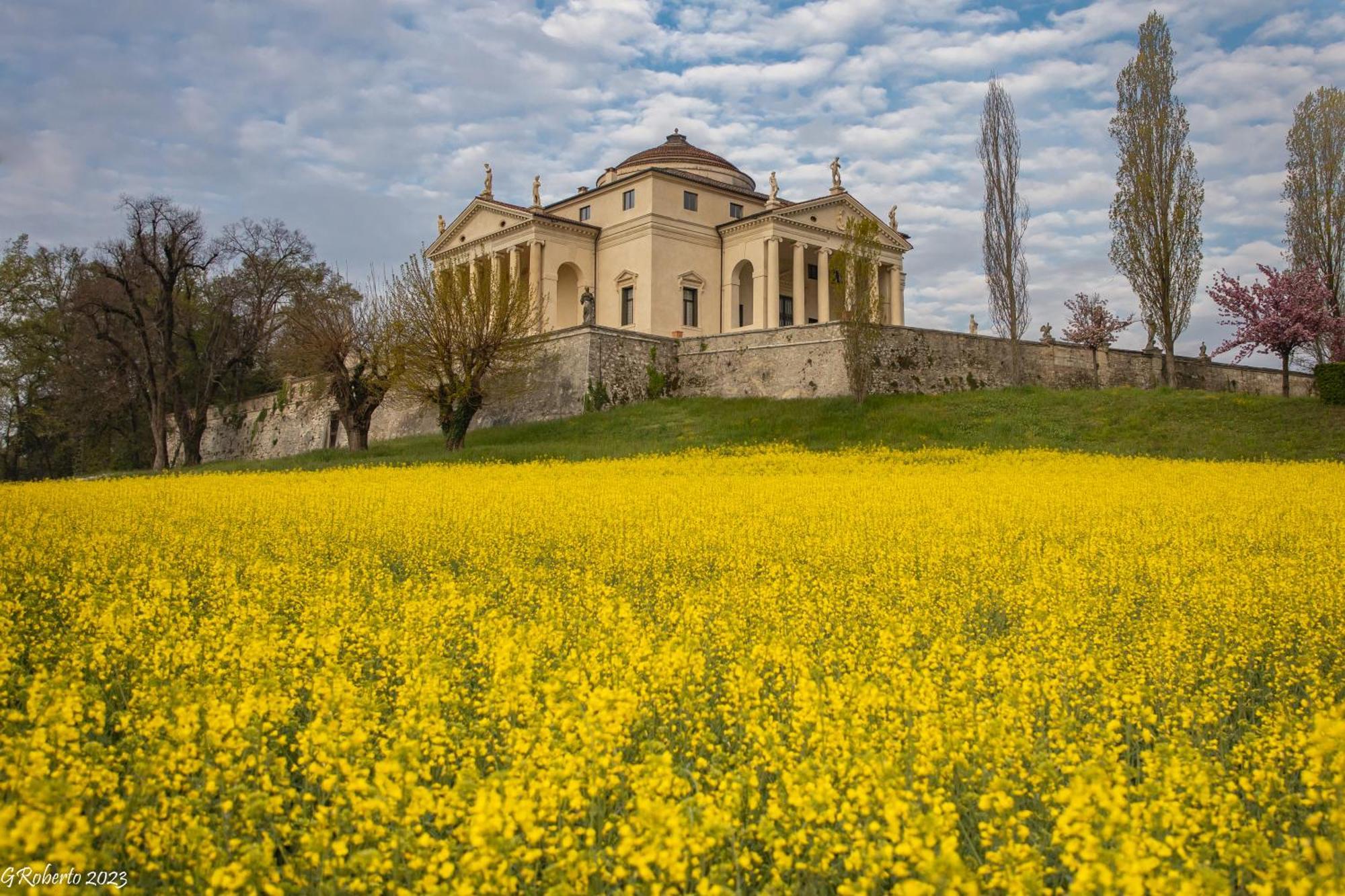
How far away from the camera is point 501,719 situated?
530 cm

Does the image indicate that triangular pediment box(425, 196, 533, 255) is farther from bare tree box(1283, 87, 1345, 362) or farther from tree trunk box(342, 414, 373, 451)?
bare tree box(1283, 87, 1345, 362)

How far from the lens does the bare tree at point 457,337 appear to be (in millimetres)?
33219

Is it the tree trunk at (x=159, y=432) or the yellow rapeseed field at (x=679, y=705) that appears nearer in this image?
the yellow rapeseed field at (x=679, y=705)

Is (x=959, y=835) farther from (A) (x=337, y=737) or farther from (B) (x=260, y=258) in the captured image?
(B) (x=260, y=258)

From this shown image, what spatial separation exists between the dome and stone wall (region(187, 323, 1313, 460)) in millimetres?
16759

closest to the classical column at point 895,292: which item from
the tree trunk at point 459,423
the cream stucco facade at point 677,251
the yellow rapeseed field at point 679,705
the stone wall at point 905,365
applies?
the cream stucco facade at point 677,251

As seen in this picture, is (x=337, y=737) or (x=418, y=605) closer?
(x=337, y=737)

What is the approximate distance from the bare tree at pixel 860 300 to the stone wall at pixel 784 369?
2208mm

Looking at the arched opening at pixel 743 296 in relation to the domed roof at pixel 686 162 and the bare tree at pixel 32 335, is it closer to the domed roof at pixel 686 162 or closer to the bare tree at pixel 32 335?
the domed roof at pixel 686 162

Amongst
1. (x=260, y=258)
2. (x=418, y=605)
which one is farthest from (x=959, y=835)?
(x=260, y=258)

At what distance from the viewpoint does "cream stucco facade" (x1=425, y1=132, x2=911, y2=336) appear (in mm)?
46219

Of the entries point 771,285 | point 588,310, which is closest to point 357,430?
point 588,310

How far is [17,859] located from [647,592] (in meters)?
6.47

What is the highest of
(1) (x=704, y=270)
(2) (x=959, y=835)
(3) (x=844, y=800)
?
(1) (x=704, y=270)
